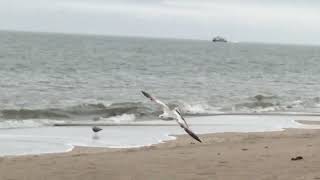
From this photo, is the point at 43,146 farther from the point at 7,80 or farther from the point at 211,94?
the point at 7,80

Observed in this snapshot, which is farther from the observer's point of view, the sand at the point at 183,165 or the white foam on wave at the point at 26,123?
the white foam on wave at the point at 26,123

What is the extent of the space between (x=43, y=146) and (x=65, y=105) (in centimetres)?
1192

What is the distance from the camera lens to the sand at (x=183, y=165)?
8.84 metres

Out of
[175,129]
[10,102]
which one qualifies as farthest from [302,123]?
[10,102]

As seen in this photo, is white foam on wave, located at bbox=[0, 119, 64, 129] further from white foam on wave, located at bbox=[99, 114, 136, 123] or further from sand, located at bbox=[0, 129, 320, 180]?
sand, located at bbox=[0, 129, 320, 180]

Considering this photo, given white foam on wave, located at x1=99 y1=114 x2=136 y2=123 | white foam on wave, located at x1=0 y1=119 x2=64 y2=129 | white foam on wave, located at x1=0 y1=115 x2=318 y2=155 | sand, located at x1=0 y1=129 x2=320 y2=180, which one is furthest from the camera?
white foam on wave, located at x1=99 y1=114 x2=136 y2=123

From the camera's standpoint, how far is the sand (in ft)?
29.0

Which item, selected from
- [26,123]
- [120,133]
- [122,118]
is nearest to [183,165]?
[120,133]

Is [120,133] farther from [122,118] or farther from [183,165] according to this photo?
[183,165]

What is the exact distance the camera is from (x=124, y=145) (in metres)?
15.3

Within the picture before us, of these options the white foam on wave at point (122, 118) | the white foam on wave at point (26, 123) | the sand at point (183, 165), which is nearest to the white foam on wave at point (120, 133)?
the white foam on wave at point (26, 123)

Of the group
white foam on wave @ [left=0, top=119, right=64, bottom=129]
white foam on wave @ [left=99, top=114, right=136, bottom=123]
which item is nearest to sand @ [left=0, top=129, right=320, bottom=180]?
white foam on wave @ [left=0, top=119, right=64, bottom=129]

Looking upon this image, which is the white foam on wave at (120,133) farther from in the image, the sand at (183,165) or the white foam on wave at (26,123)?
the sand at (183,165)

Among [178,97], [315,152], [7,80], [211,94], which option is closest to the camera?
[315,152]
